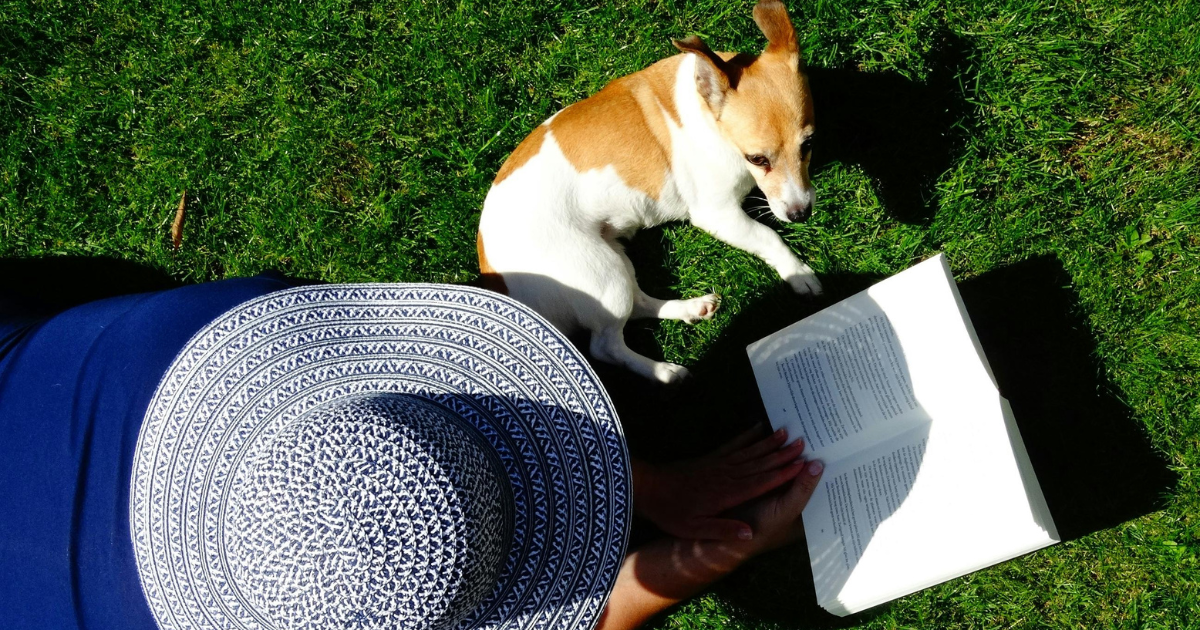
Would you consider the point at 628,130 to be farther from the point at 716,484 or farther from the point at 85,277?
the point at 85,277

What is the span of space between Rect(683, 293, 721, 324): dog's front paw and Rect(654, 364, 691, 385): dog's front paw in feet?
0.70

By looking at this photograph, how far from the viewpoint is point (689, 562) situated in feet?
8.92

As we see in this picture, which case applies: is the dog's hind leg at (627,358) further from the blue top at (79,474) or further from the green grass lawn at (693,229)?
the blue top at (79,474)

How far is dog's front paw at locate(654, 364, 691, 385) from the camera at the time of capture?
9.91 feet

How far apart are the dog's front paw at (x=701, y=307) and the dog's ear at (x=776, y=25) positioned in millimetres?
1011

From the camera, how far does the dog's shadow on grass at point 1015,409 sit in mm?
2879

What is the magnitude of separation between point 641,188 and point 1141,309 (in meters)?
2.02

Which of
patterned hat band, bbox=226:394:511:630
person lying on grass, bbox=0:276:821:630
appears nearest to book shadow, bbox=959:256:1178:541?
person lying on grass, bbox=0:276:821:630

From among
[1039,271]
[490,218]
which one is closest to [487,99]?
[490,218]

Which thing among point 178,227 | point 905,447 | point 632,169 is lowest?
point 905,447

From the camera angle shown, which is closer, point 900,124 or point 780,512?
point 780,512

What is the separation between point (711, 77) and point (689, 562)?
1.71 metres

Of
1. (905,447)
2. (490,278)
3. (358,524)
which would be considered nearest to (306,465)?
(358,524)

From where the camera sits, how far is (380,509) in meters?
1.36
